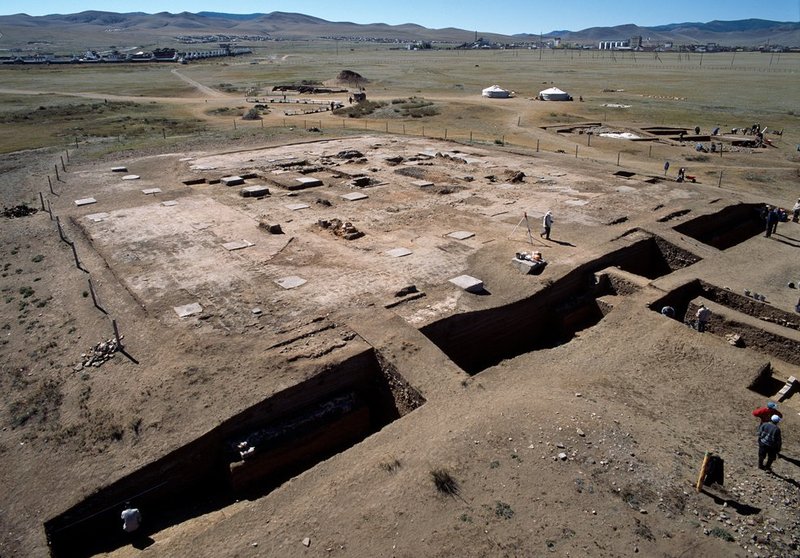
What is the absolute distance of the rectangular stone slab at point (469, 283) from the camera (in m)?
14.5

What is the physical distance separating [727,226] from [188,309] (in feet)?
68.1

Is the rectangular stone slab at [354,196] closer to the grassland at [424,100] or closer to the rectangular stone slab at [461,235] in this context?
the rectangular stone slab at [461,235]

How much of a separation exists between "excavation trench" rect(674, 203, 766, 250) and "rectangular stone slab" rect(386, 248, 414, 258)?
403 inches

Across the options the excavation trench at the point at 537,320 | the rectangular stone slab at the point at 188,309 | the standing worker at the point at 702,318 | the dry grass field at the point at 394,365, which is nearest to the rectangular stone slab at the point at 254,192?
the dry grass field at the point at 394,365

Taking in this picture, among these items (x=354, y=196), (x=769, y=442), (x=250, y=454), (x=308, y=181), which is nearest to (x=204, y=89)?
(x=308, y=181)

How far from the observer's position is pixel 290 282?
15016 millimetres

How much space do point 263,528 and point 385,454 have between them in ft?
7.29

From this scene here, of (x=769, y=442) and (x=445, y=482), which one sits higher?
(x=769, y=442)

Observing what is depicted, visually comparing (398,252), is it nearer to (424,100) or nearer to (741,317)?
(741,317)

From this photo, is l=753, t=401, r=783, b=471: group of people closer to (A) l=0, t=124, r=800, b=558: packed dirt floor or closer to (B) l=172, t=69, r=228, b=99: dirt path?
(A) l=0, t=124, r=800, b=558: packed dirt floor

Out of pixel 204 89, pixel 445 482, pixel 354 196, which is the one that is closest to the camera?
pixel 445 482

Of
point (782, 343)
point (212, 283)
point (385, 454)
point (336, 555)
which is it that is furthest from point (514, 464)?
point (212, 283)

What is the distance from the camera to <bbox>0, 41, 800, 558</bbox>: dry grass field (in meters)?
7.99

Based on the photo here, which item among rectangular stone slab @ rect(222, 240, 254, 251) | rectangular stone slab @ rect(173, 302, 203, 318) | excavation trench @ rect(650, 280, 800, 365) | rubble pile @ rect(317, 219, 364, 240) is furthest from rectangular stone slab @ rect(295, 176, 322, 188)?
excavation trench @ rect(650, 280, 800, 365)
